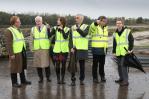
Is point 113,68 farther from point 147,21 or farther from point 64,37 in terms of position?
point 147,21

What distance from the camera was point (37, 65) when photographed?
46.3ft

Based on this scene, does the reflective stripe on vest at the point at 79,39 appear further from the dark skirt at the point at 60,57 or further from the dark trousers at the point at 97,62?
the dark trousers at the point at 97,62

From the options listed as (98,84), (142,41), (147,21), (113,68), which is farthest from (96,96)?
(147,21)

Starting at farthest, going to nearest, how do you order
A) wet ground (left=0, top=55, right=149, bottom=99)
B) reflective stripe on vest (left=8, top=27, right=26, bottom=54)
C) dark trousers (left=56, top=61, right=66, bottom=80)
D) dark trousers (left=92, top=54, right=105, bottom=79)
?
dark trousers (left=92, top=54, right=105, bottom=79) < dark trousers (left=56, top=61, right=66, bottom=80) < reflective stripe on vest (left=8, top=27, right=26, bottom=54) < wet ground (left=0, top=55, right=149, bottom=99)

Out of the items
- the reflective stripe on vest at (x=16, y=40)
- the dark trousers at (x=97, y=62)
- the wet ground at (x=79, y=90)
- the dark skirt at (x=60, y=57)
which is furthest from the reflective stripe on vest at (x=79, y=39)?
the reflective stripe on vest at (x=16, y=40)

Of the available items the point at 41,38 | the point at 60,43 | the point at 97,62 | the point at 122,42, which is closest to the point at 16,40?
the point at 41,38

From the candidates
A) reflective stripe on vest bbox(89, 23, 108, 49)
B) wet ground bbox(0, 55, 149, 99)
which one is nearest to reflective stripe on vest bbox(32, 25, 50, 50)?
wet ground bbox(0, 55, 149, 99)

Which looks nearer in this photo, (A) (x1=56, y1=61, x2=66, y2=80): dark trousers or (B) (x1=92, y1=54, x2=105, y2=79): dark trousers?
(A) (x1=56, y1=61, x2=66, y2=80): dark trousers

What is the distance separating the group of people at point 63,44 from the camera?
13512 millimetres

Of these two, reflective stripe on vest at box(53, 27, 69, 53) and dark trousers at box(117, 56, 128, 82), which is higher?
reflective stripe on vest at box(53, 27, 69, 53)

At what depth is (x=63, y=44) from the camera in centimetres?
1377

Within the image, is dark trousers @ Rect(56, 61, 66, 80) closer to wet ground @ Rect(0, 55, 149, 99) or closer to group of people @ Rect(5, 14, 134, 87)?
group of people @ Rect(5, 14, 134, 87)

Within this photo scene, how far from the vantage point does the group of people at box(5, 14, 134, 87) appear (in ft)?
44.3

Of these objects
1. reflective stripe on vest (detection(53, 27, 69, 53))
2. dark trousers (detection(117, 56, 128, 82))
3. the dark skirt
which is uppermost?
reflective stripe on vest (detection(53, 27, 69, 53))
